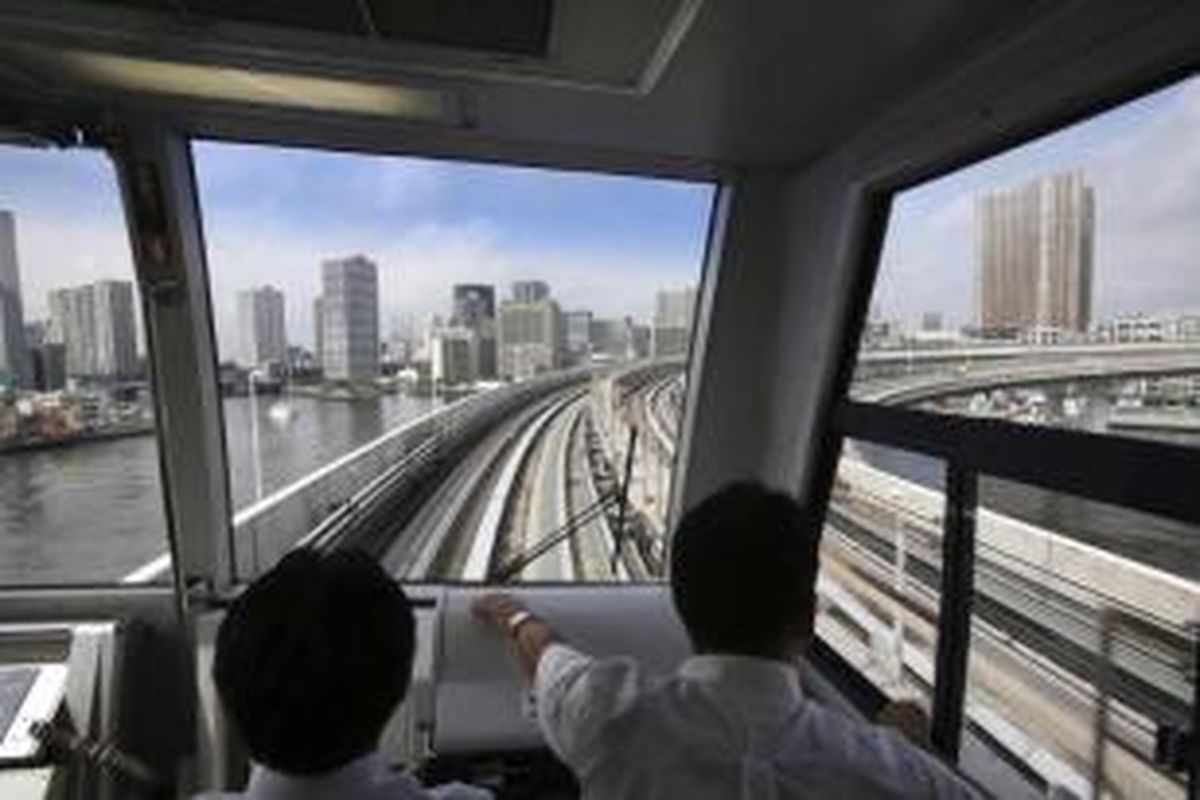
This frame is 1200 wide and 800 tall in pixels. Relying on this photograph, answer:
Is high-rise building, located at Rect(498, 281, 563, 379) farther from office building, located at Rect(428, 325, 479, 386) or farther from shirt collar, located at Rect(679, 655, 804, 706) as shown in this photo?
shirt collar, located at Rect(679, 655, 804, 706)

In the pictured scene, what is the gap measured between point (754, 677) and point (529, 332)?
7.63ft

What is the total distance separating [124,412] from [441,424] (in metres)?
1.02

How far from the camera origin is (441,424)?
11.8ft

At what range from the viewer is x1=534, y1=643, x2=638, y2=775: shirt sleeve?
127 cm

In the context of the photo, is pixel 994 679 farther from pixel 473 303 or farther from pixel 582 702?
pixel 473 303

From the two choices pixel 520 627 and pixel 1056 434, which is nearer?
pixel 1056 434

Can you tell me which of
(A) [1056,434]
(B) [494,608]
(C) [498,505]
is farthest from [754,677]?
(C) [498,505]

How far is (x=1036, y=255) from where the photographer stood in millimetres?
2309

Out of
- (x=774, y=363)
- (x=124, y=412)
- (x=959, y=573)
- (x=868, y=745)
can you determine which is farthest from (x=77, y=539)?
(x=868, y=745)

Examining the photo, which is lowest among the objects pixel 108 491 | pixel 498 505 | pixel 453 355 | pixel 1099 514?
pixel 498 505

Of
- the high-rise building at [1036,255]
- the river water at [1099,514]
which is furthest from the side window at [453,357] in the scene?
the river water at [1099,514]

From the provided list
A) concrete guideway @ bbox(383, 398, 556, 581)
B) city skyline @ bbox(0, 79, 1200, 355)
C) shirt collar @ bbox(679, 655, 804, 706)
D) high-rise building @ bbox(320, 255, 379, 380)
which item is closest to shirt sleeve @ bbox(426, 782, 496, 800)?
shirt collar @ bbox(679, 655, 804, 706)

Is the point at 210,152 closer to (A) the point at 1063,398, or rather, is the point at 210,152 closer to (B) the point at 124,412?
(B) the point at 124,412

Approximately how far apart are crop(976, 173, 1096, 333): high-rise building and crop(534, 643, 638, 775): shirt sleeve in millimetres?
1411
